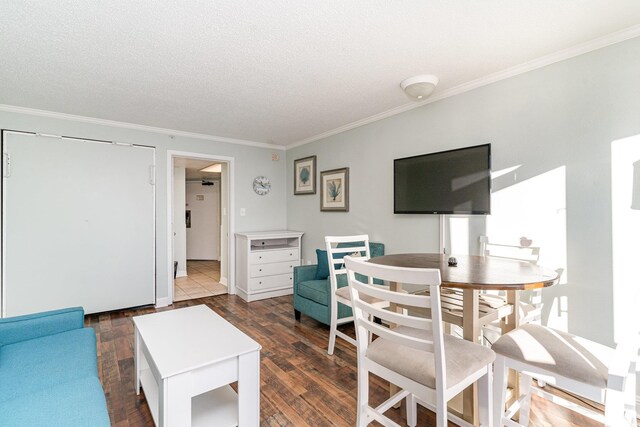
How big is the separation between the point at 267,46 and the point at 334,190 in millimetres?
2357

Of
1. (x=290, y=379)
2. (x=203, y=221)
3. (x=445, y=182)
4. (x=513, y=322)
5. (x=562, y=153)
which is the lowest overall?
(x=290, y=379)

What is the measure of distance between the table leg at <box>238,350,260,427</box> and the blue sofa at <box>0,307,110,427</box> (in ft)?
2.00

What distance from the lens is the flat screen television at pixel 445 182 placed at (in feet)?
8.28

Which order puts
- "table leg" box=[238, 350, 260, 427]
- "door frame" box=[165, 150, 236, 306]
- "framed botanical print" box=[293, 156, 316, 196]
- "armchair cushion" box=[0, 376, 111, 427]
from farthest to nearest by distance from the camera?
"framed botanical print" box=[293, 156, 316, 196], "door frame" box=[165, 150, 236, 306], "table leg" box=[238, 350, 260, 427], "armchair cushion" box=[0, 376, 111, 427]

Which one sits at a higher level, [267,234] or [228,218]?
[228,218]

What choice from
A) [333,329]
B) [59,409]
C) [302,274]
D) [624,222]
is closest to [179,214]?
[302,274]

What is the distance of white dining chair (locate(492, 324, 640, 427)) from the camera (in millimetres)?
1133

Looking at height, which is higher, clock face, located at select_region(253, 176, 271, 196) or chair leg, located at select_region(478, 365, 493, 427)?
clock face, located at select_region(253, 176, 271, 196)

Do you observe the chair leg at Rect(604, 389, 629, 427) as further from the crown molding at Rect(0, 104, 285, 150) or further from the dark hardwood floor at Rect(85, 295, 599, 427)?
the crown molding at Rect(0, 104, 285, 150)

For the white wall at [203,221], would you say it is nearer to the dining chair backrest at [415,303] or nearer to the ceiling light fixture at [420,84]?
the ceiling light fixture at [420,84]

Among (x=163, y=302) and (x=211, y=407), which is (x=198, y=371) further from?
(x=163, y=302)

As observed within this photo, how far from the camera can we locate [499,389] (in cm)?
144

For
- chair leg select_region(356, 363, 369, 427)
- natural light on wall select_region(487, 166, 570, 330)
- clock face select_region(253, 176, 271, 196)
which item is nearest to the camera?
chair leg select_region(356, 363, 369, 427)

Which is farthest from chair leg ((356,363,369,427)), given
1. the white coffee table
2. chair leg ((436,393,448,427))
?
the white coffee table
